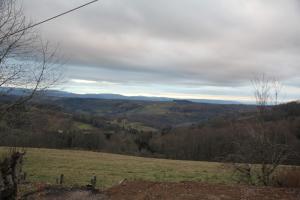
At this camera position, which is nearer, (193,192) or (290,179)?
(193,192)

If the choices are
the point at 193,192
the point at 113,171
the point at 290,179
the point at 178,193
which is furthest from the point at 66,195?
the point at 113,171

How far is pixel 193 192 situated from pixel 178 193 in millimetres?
494

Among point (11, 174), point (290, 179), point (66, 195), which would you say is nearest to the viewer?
point (11, 174)

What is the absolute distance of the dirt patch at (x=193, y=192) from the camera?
482 inches

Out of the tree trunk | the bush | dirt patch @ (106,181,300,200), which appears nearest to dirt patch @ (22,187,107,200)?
dirt patch @ (106,181,300,200)

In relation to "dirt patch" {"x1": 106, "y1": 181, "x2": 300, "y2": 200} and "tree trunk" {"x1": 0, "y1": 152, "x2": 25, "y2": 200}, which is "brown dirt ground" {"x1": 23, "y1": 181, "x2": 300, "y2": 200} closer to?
"dirt patch" {"x1": 106, "y1": 181, "x2": 300, "y2": 200}

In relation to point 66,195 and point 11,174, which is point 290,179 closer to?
point 66,195

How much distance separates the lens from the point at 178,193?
12867 mm

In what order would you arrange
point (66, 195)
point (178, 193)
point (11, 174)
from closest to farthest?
Result: point (11, 174) < point (178, 193) < point (66, 195)

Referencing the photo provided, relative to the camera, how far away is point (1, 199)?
12406 mm

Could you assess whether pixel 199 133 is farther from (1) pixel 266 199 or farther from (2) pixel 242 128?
(1) pixel 266 199

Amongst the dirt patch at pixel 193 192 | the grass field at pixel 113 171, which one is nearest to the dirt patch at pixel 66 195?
the dirt patch at pixel 193 192

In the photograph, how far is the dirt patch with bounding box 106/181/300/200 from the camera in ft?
40.2

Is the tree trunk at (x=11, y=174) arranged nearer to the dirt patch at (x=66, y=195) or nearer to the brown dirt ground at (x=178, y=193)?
the dirt patch at (x=66, y=195)
